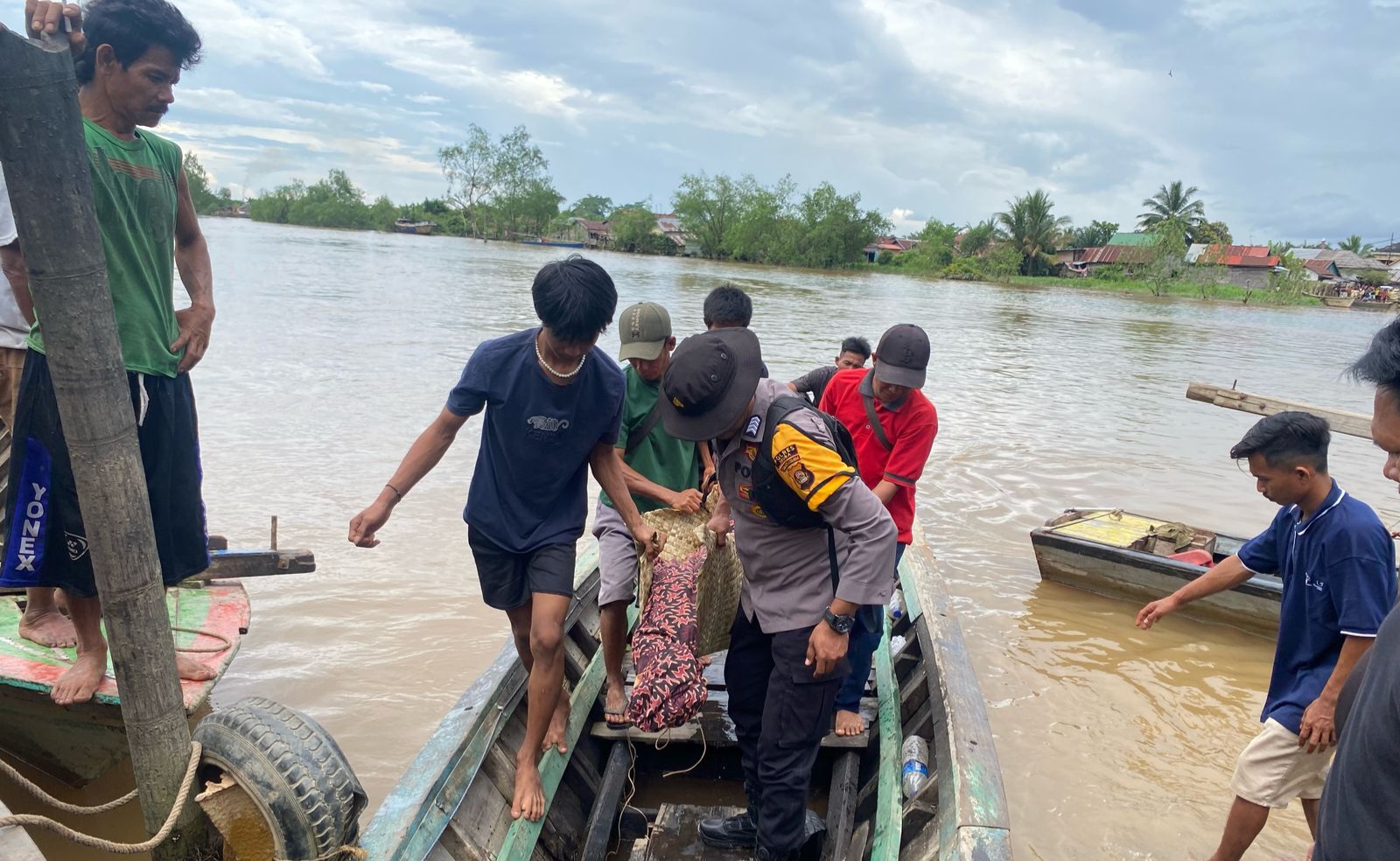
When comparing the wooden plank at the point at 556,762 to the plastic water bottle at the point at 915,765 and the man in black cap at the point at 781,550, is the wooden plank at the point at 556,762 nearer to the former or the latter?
the man in black cap at the point at 781,550

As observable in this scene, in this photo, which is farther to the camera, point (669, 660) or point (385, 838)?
point (669, 660)

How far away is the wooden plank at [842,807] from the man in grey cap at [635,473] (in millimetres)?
834

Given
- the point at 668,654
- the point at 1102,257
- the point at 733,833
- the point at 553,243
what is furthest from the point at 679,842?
the point at 553,243

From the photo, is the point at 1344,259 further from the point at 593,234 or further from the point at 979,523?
the point at 979,523

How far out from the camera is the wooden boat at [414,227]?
90.3 m

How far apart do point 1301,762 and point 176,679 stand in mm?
3266

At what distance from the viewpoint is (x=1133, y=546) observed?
617 centimetres

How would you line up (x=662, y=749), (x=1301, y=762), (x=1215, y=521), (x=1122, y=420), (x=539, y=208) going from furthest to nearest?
(x=539, y=208) → (x=1122, y=420) → (x=1215, y=521) → (x=662, y=749) → (x=1301, y=762)

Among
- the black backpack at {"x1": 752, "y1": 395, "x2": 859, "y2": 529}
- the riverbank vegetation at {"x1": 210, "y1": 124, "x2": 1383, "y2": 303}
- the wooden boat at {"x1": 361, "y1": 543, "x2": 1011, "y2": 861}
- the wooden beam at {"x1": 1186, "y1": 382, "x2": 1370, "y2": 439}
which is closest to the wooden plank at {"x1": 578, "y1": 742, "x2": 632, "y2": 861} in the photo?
the wooden boat at {"x1": 361, "y1": 543, "x2": 1011, "y2": 861}

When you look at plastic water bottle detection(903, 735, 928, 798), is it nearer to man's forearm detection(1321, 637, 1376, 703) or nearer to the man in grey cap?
the man in grey cap

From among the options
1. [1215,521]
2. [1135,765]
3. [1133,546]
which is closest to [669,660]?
[1135,765]

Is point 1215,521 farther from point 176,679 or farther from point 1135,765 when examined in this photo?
point 176,679

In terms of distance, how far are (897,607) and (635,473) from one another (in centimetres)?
199

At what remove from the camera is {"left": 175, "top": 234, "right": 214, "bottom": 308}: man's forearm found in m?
2.69
